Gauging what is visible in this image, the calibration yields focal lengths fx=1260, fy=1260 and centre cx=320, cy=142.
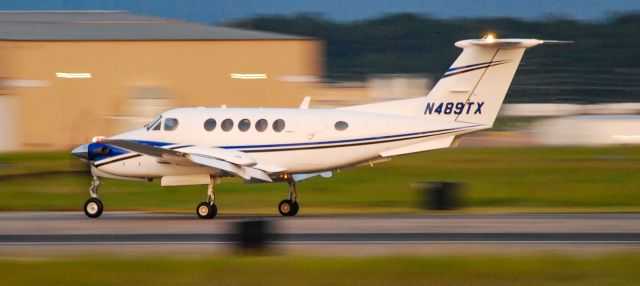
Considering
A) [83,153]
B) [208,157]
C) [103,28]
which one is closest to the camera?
[208,157]

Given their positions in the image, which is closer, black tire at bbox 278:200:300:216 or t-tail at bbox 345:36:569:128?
t-tail at bbox 345:36:569:128

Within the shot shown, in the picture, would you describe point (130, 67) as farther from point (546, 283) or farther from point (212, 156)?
point (546, 283)

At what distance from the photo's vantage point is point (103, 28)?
57.6 metres

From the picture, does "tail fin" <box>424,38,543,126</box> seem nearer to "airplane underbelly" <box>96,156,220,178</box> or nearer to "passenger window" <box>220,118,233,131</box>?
"passenger window" <box>220,118,233,131</box>

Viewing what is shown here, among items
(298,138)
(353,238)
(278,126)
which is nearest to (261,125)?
(278,126)

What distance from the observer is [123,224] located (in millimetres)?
23875

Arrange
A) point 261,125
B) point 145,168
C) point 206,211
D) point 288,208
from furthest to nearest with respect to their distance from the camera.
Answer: point 288,208
point 261,125
point 145,168
point 206,211

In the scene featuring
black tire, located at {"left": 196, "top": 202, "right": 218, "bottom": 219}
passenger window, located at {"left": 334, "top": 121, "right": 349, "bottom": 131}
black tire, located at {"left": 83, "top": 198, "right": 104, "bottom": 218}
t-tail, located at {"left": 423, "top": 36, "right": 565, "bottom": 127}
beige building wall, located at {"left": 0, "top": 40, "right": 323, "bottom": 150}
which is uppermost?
beige building wall, located at {"left": 0, "top": 40, "right": 323, "bottom": 150}

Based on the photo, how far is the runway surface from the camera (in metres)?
18.9

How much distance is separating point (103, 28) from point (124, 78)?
544 centimetres

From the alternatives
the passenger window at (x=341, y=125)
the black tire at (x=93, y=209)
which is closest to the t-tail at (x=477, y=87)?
the passenger window at (x=341, y=125)

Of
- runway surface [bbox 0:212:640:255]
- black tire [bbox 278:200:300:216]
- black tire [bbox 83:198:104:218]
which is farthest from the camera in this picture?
Result: black tire [bbox 278:200:300:216]

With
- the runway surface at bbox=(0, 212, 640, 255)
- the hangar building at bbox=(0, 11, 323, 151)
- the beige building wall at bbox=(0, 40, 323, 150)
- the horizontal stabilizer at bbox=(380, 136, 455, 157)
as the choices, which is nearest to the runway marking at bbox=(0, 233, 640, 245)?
the runway surface at bbox=(0, 212, 640, 255)

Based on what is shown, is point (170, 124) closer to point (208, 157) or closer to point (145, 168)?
point (145, 168)
